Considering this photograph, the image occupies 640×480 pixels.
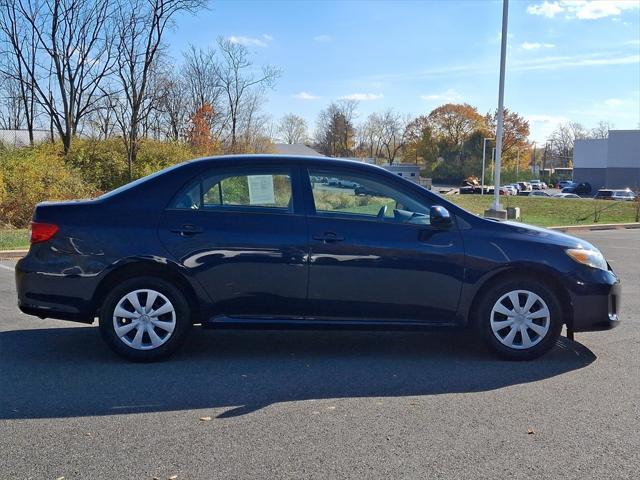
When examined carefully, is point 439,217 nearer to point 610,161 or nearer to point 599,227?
point 599,227

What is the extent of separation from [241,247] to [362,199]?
3.65 ft

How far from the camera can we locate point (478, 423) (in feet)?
12.9

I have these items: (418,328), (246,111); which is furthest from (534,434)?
(246,111)

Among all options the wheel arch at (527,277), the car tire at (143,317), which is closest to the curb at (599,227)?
the wheel arch at (527,277)

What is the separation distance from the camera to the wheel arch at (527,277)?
16.9ft

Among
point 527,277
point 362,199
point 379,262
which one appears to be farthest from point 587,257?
point 362,199

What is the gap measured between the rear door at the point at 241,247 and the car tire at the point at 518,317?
1598mm

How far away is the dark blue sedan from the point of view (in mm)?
4965

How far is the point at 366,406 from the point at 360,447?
66 cm

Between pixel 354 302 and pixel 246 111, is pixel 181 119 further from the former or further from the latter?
pixel 354 302

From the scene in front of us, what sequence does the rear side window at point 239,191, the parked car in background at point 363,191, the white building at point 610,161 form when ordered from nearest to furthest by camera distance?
1. the rear side window at point 239,191
2. the parked car in background at point 363,191
3. the white building at point 610,161

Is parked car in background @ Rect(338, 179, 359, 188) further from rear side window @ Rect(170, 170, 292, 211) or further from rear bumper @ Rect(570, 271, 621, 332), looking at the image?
rear bumper @ Rect(570, 271, 621, 332)

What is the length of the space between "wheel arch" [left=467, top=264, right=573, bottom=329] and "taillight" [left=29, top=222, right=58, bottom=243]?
355 cm

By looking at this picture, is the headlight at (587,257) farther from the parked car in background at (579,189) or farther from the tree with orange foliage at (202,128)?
the parked car in background at (579,189)
